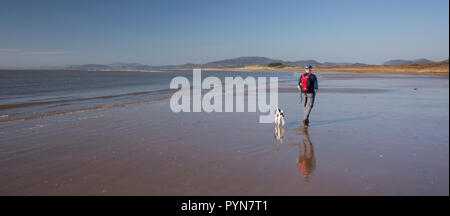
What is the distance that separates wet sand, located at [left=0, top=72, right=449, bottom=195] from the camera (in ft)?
15.5

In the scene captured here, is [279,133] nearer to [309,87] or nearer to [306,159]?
[309,87]

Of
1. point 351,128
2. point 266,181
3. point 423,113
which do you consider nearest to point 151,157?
point 266,181

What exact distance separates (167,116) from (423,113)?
10314 millimetres

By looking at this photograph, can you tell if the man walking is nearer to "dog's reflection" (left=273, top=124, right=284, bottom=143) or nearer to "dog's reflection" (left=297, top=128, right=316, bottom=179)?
"dog's reflection" (left=273, top=124, right=284, bottom=143)

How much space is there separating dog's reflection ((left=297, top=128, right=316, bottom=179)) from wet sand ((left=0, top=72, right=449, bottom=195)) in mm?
21

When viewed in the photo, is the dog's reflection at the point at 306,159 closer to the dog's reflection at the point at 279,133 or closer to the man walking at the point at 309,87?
the dog's reflection at the point at 279,133

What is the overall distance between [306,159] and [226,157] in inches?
68.4

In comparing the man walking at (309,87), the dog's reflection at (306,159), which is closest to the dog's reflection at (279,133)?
the dog's reflection at (306,159)

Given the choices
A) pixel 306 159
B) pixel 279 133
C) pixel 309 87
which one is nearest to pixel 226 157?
pixel 306 159

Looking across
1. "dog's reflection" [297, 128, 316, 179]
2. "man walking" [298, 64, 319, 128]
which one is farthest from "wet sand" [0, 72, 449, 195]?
"man walking" [298, 64, 319, 128]

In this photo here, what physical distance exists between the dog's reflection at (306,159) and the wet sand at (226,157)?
0.07 ft

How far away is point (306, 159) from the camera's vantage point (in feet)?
19.8
